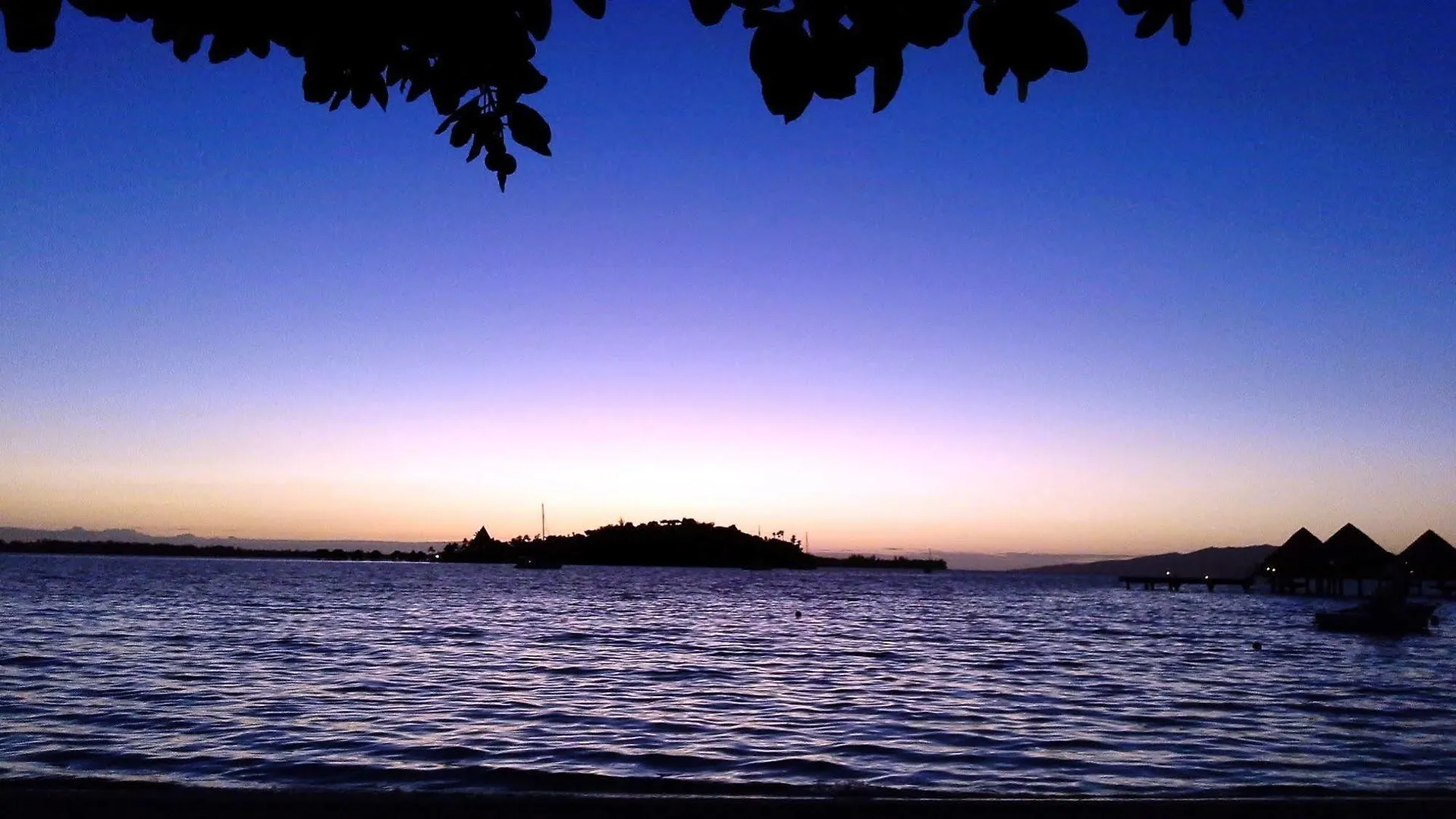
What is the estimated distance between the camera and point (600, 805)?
7.97m

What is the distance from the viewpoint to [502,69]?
2645 millimetres

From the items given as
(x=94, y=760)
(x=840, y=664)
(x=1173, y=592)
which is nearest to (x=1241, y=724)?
(x=840, y=664)

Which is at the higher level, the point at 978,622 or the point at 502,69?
the point at 502,69

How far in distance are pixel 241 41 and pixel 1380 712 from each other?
24.0m

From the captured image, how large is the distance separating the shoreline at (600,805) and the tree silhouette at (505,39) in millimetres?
5885

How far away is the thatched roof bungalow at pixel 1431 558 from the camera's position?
3130 inches

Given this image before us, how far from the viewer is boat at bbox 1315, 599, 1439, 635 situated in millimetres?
42438

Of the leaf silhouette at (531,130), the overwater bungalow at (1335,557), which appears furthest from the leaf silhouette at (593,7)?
the overwater bungalow at (1335,557)

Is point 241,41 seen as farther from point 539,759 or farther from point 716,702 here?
point 716,702

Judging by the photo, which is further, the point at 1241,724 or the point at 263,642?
the point at 263,642

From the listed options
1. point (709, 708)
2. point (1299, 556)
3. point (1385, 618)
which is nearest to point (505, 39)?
point (709, 708)

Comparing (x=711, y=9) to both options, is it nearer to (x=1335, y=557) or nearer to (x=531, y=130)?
(x=531, y=130)

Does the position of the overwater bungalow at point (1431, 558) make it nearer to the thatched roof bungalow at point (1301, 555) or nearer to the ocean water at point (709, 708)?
the thatched roof bungalow at point (1301, 555)

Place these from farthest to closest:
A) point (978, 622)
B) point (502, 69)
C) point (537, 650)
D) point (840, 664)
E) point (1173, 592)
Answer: point (1173, 592), point (978, 622), point (537, 650), point (840, 664), point (502, 69)
